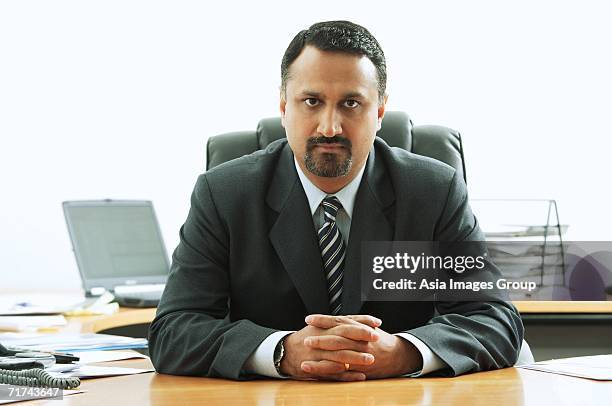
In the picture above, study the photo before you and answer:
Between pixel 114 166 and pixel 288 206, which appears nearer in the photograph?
pixel 288 206

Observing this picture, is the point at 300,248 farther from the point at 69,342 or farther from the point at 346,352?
the point at 69,342

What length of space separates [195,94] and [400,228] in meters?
1.83

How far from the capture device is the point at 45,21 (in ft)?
11.9

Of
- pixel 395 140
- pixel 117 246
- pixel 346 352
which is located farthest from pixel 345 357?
pixel 117 246

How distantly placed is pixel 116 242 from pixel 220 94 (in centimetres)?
78

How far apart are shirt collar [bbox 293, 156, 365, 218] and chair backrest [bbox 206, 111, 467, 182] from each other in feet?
1.37

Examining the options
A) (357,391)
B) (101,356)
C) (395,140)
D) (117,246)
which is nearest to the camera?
(357,391)

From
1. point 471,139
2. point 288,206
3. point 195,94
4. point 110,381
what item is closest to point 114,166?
point 195,94

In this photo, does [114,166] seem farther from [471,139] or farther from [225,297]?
[225,297]

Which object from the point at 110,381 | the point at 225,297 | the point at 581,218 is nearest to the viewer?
the point at 110,381

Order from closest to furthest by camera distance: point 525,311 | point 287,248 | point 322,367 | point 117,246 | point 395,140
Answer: point 322,367 → point 287,248 → point 395,140 → point 525,311 → point 117,246

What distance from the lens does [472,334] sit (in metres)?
1.77

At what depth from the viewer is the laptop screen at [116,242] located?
3.22 meters

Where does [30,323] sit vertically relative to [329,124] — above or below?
below
